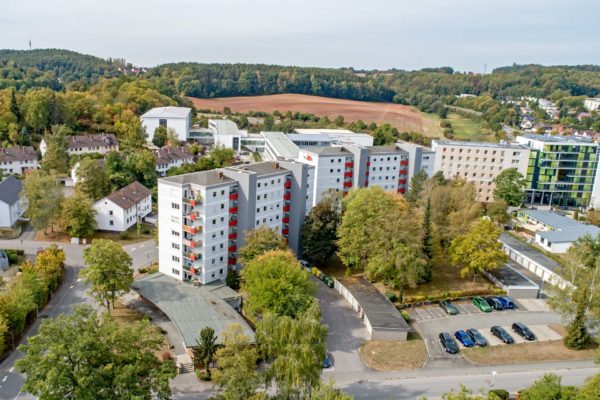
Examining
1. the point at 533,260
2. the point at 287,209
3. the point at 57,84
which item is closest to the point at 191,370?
the point at 287,209

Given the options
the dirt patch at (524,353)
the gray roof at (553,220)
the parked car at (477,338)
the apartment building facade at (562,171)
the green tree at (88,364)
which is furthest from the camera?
the apartment building facade at (562,171)

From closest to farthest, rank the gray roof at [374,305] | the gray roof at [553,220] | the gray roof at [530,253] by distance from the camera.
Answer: the gray roof at [374,305] → the gray roof at [530,253] → the gray roof at [553,220]

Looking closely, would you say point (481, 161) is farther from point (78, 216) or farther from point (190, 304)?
point (78, 216)

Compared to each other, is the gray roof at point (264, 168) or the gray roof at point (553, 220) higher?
the gray roof at point (264, 168)

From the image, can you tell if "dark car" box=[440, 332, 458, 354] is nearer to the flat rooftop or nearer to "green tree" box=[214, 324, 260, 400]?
the flat rooftop

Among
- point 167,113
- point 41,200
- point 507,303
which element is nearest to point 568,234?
point 507,303

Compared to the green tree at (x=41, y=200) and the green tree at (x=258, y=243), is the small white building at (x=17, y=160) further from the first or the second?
the green tree at (x=258, y=243)

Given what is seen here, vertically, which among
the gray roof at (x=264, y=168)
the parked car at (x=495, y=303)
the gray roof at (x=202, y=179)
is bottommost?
the parked car at (x=495, y=303)

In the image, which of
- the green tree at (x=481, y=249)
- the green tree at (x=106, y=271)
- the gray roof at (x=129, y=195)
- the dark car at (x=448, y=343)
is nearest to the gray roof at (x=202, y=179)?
the green tree at (x=106, y=271)

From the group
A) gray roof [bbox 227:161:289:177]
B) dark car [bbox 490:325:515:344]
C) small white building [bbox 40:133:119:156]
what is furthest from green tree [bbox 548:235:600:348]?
small white building [bbox 40:133:119:156]
